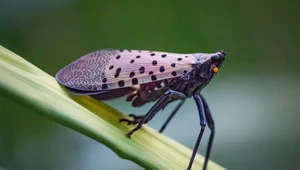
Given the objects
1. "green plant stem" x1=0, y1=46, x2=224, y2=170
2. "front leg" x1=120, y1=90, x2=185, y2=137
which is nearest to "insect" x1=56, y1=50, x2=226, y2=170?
"front leg" x1=120, y1=90, x2=185, y2=137

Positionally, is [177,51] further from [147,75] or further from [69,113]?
[69,113]

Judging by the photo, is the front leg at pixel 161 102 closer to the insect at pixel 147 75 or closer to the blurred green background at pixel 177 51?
the insect at pixel 147 75

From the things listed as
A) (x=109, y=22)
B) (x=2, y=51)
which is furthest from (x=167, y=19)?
(x=2, y=51)

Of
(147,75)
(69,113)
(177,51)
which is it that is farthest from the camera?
(177,51)

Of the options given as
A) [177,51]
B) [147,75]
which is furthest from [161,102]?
[177,51]

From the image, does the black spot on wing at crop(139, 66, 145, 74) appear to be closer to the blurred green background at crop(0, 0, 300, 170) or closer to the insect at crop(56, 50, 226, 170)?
the insect at crop(56, 50, 226, 170)

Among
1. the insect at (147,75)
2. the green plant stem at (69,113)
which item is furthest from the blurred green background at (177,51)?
the green plant stem at (69,113)
